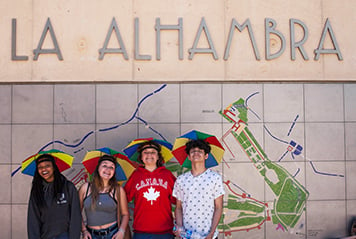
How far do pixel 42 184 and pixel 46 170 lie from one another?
142mm

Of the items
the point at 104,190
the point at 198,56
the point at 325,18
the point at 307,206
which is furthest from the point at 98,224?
the point at 325,18

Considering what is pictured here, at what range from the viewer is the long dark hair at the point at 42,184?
10.9 feet

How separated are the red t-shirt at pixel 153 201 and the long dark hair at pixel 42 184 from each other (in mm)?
758

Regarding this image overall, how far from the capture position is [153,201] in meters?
3.59

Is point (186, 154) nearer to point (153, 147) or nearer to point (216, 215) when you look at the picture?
point (153, 147)

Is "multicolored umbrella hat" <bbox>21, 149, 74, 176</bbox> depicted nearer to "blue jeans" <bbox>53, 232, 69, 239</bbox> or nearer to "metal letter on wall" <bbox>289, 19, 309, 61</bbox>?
"blue jeans" <bbox>53, 232, 69, 239</bbox>

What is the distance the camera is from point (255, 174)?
489 cm

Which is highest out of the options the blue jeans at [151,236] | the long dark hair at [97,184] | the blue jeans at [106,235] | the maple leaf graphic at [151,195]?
the long dark hair at [97,184]

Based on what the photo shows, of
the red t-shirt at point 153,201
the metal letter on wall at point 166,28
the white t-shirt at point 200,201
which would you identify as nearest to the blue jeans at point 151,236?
the red t-shirt at point 153,201

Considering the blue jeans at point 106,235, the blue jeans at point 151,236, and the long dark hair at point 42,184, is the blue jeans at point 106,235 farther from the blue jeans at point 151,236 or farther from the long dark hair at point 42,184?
the long dark hair at point 42,184

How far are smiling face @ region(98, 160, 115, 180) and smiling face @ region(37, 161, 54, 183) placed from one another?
473 millimetres

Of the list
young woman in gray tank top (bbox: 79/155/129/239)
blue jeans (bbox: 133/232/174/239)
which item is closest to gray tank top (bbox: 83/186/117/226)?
young woman in gray tank top (bbox: 79/155/129/239)

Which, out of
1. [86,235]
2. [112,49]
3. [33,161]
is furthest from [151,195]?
[112,49]

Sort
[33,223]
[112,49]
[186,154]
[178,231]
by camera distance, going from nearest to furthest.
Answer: [33,223]
[178,231]
[186,154]
[112,49]
